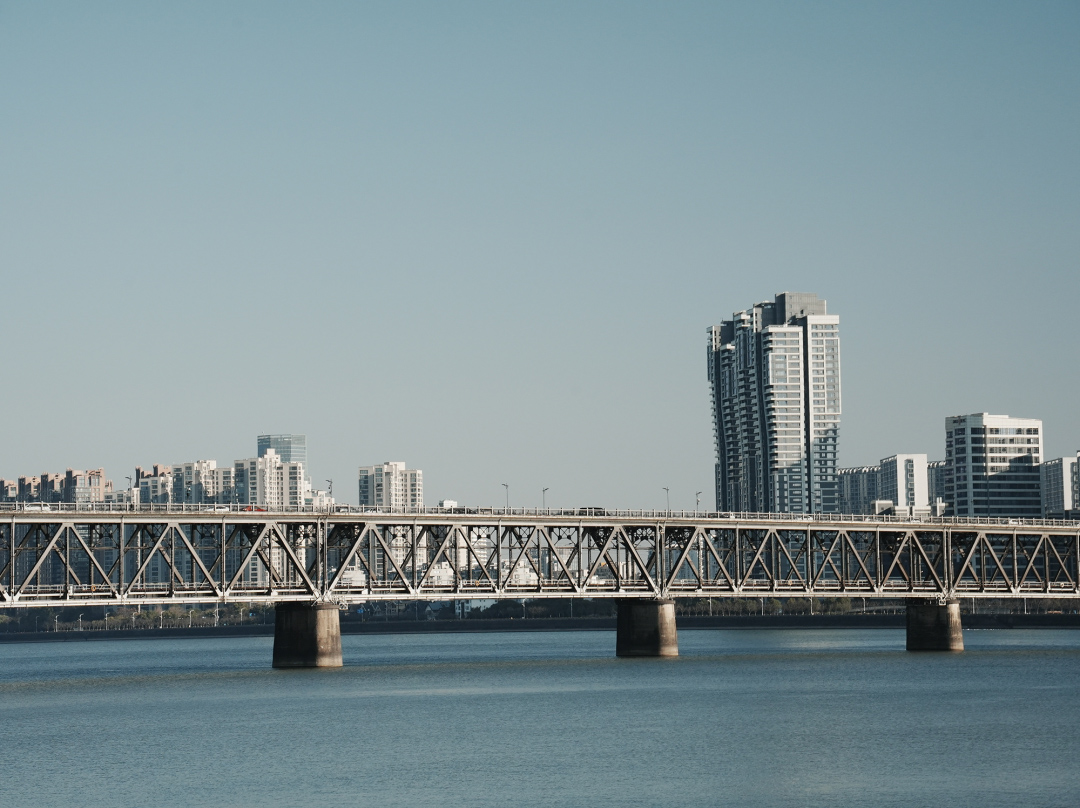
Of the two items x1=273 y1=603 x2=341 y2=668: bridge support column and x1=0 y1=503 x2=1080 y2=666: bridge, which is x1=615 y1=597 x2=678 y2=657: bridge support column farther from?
x1=273 y1=603 x2=341 y2=668: bridge support column

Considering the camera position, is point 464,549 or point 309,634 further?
point 464,549

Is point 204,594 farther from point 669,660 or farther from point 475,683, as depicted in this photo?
point 669,660

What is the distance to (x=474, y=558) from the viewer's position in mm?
148500

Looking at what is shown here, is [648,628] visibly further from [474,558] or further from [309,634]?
[309,634]

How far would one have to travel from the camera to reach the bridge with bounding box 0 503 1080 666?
11938 cm

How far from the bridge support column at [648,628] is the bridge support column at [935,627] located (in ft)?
88.0

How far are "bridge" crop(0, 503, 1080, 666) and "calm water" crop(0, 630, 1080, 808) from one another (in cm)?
649

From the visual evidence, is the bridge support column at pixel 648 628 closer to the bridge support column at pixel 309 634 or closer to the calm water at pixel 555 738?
the calm water at pixel 555 738

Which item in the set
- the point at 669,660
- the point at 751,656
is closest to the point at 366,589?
the point at 669,660

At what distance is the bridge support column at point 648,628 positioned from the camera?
5733 inches

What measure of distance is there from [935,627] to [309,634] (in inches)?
2465

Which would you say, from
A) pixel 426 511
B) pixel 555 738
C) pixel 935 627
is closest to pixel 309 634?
pixel 426 511

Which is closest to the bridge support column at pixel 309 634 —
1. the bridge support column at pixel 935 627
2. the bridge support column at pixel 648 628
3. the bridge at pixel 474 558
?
the bridge at pixel 474 558

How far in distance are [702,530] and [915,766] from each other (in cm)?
7819
